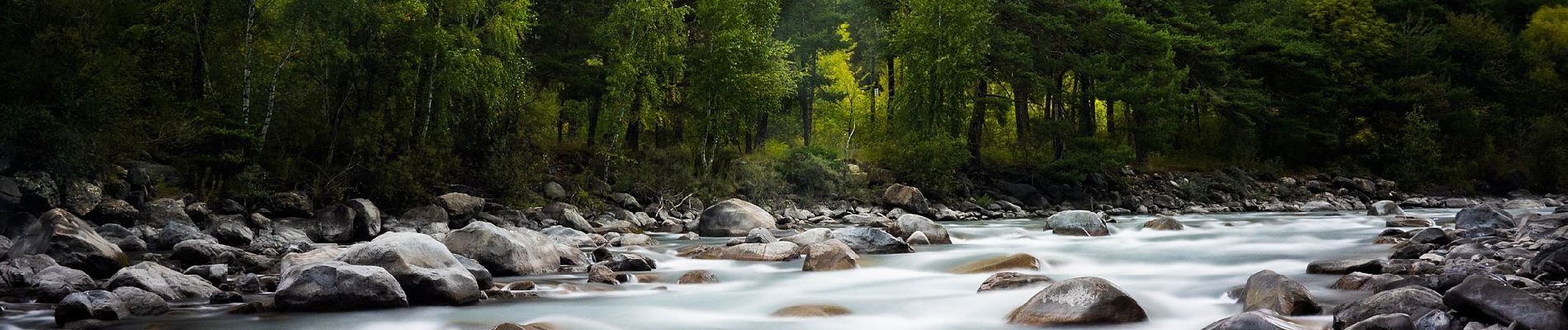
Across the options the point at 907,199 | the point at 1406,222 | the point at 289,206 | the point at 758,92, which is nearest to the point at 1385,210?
the point at 1406,222

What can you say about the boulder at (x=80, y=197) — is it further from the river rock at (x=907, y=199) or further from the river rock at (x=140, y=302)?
the river rock at (x=907, y=199)

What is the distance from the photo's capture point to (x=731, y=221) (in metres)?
18.8

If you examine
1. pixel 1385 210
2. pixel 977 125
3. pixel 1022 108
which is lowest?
pixel 1385 210

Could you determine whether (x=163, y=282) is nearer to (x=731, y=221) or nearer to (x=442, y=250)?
(x=442, y=250)

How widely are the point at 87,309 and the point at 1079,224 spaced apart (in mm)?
14488

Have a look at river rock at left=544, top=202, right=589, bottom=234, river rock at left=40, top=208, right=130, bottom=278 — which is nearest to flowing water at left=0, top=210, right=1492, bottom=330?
river rock at left=40, top=208, right=130, bottom=278

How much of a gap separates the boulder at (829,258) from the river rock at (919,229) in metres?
3.79

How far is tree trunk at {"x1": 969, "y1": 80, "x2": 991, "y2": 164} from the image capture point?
104 ft

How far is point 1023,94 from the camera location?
32.5 m

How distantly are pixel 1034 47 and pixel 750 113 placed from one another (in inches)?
401

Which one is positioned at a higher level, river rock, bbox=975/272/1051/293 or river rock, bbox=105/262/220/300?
river rock, bbox=105/262/220/300

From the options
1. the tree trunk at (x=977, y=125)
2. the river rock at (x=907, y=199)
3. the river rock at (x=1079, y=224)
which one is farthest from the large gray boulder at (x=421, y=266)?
the tree trunk at (x=977, y=125)

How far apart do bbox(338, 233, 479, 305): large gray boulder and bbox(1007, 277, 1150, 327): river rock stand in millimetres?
4876

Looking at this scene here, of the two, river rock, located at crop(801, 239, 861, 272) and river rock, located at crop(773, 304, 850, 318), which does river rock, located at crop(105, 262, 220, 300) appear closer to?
river rock, located at crop(773, 304, 850, 318)
